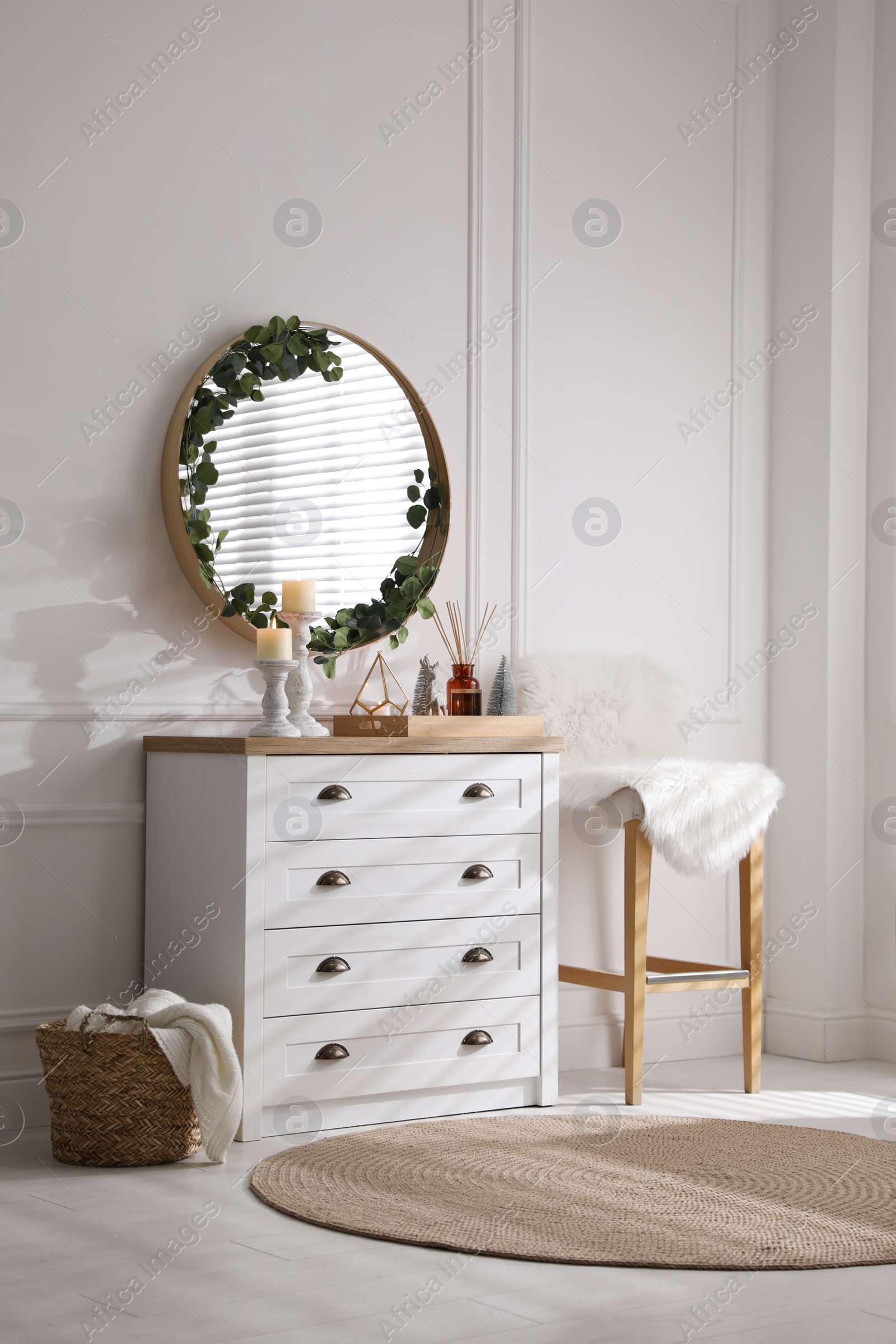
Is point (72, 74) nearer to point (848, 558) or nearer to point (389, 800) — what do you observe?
point (389, 800)

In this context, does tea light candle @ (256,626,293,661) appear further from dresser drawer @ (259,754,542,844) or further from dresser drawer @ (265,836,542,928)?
dresser drawer @ (265,836,542,928)

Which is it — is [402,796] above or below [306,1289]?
above

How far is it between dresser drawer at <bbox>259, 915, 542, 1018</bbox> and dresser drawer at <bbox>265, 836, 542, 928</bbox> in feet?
0.08

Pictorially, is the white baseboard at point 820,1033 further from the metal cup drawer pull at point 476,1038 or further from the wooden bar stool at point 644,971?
the metal cup drawer pull at point 476,1038

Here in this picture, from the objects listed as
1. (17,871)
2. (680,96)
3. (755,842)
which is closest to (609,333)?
(680,96)

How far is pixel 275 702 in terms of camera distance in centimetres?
302

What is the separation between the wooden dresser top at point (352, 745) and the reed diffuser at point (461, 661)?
236 millimetres

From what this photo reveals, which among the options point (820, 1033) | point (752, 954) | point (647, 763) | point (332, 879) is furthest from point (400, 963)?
point (820, 1033)

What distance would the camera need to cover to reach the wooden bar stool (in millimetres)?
3209

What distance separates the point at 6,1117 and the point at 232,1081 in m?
0.60

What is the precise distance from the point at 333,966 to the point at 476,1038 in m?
0.39

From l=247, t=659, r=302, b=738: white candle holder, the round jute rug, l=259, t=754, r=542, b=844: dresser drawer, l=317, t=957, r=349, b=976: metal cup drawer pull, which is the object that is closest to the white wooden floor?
the round jute rug

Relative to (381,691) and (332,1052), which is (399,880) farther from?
(381,691)

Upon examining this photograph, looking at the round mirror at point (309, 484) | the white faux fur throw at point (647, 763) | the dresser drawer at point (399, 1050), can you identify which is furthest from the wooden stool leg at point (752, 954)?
the round mirror at point (309, 484)
